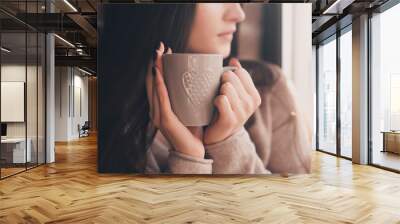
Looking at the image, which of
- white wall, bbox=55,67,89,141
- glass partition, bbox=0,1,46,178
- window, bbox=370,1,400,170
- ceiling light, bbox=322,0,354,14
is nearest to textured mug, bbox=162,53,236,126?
ceiling light, bbox=322,0,354,14

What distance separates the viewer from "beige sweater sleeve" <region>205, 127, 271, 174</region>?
592 centimetres

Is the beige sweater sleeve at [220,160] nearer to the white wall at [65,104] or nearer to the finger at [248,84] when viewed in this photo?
the finger at [248,84]

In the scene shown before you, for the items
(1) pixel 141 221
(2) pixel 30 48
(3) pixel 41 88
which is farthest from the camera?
(3) pixel 41 88

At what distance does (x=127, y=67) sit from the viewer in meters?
6.10

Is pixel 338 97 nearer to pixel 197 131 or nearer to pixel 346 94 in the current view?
pixel 346 94

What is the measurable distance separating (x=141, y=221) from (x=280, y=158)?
3.05 meters

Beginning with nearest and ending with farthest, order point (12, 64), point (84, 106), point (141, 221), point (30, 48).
→ point (141, 221) → point (12, 64) → point (30, 48) → point (84, 106)

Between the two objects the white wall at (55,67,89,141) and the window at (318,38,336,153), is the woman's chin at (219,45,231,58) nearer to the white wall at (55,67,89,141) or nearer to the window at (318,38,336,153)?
the window at (318,38,336,153)

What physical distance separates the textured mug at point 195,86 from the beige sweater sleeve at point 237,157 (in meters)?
0.48

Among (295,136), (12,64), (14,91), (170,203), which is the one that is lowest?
(170,203)

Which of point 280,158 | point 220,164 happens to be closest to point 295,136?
point 280,158

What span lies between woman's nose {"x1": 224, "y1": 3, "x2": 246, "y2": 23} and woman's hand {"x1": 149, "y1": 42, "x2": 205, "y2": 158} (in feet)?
3.64

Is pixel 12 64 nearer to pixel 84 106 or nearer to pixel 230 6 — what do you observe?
pixel 230 6

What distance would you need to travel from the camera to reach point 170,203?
4.35m
